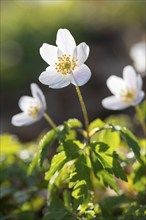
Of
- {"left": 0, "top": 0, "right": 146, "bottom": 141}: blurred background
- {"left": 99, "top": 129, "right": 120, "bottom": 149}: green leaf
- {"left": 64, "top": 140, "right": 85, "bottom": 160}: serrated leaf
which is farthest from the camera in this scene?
{"left": 0, "top": 0, "right": 146, "bottom": 141}: blurred background

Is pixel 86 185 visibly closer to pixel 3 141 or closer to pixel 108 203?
pixel 108 203

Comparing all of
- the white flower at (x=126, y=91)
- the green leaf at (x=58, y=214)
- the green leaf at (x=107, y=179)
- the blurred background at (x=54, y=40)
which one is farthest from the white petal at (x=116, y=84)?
the blurred background at (x=54, y=40)

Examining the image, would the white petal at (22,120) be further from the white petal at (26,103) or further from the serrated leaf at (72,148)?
the serrated leaf at (72,148)

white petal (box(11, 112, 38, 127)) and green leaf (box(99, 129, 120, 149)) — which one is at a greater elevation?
white petal (box(11, 112, 38, 127))

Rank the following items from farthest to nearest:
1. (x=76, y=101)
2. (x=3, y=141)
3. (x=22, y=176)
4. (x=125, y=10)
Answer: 1. (x=125, y=10)
2. (x=76, y=101)
3. (x=3, y=141)
4. (x=22, y=176)

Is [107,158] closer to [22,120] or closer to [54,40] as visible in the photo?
[22,120]

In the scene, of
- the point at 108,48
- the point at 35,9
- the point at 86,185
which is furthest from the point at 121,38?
the point at 86,185

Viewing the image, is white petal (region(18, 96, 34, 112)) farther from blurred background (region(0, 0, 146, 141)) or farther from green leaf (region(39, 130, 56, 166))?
blurred background (region(0, 0, 146, 141))

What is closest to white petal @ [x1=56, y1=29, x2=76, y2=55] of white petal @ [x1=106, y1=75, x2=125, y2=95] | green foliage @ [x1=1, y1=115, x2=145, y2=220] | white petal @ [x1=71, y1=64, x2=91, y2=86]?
white petal @ [x1=71, y1=64, x2=91, y2=86]
